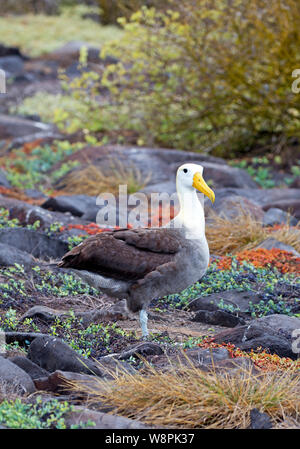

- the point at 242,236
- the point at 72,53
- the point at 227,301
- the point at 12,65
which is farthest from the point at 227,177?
the point at 72,53

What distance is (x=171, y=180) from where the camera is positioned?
35.0 ft

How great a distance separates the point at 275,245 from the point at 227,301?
1.63 meters

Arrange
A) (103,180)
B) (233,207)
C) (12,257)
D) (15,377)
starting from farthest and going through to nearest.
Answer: (103,180), (233,207), (12,257), (15,377)

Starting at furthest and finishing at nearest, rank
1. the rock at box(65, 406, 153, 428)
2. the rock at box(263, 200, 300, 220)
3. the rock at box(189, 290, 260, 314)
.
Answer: the rock at box(263, 200, 300, 220) → the rock at box(189, 290, 260, 314) → the rock at box(65, 406, 153, 428)

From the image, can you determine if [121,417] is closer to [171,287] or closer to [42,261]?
[171,287]

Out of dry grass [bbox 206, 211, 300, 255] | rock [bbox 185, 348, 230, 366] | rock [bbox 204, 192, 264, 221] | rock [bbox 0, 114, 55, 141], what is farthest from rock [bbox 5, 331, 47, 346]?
rock [bbox 0, 114, 55, 141]

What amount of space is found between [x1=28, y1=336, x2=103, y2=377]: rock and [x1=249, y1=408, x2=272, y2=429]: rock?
3.25 ft

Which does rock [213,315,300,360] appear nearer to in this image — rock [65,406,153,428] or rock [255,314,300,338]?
rock [255,314,300,338]

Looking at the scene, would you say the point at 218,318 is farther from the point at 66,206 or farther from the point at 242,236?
the point at 66,206

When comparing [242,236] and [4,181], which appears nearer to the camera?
[242,236]

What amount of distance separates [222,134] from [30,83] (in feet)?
36.3

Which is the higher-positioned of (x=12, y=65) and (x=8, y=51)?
(x=8, y=51)

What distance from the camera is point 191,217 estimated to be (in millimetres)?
5242

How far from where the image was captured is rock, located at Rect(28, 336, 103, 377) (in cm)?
417
